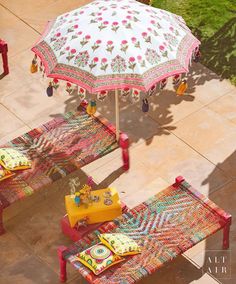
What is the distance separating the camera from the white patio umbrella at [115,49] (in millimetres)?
14000

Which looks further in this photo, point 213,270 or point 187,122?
point 187,122

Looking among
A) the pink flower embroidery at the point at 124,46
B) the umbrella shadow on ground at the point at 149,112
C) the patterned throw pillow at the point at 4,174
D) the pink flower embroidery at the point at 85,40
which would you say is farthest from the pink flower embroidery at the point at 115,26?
the patterned throw pillow at the point at 4,174

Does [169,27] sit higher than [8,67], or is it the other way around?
[169,27]

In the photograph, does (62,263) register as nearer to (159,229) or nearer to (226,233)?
(159,229)

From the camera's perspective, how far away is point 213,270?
14.0 metres

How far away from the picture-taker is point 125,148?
15.3 metres

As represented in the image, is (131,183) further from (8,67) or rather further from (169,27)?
(8,67)

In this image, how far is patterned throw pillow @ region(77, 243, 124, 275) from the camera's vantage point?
13.0 metres

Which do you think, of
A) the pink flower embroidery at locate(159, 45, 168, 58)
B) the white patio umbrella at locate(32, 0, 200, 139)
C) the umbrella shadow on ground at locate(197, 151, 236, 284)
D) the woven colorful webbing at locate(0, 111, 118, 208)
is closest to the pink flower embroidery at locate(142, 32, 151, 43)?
the white patio umbrella at locate(32, 0, 200, 139)

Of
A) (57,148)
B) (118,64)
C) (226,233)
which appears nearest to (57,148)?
(57,148)

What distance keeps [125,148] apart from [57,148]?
3.70 feet

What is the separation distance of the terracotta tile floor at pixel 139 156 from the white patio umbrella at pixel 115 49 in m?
1.76

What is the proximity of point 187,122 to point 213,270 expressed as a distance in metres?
3.50

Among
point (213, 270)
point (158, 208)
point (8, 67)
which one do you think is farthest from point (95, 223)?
point (8, 67)
